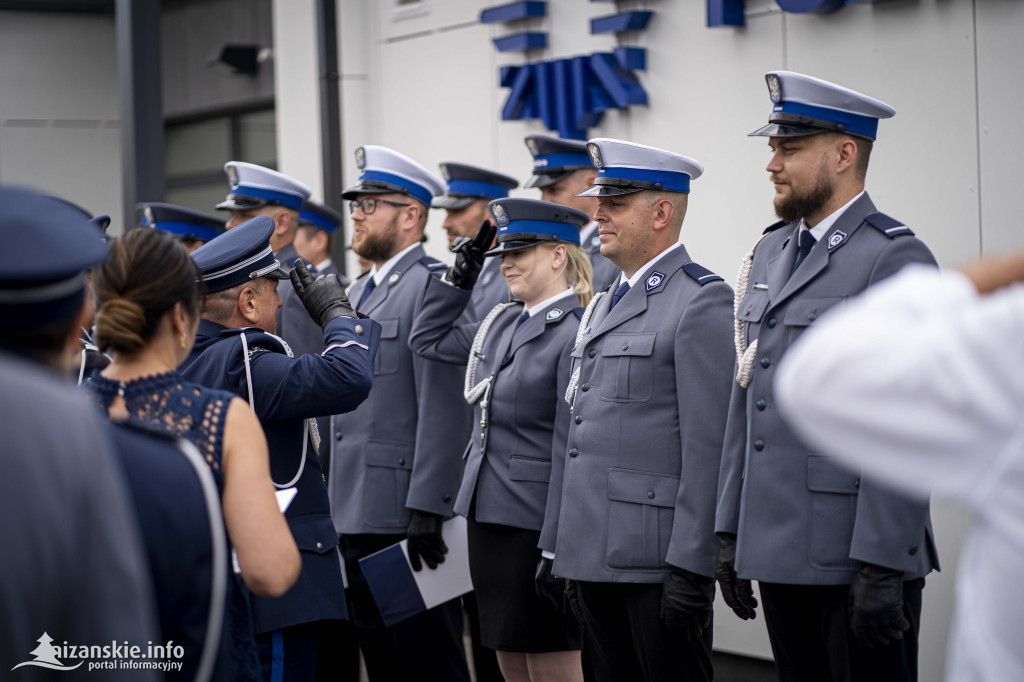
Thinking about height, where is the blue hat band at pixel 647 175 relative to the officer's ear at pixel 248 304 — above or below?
above

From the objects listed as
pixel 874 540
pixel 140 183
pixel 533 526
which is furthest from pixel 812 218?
pixel 140 183

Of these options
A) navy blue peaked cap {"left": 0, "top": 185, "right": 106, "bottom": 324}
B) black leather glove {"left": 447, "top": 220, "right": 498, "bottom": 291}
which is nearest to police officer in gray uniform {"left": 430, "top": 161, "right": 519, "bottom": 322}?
black leather glove {"left": 447, "top": 220, "right": 498, "bottom": 291}

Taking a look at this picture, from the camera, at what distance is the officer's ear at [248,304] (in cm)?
294

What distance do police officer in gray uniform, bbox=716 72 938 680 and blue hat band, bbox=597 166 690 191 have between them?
0.46 metres

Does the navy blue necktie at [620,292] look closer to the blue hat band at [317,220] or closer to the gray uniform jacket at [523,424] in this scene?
the gray uniform jacket at [523,424]

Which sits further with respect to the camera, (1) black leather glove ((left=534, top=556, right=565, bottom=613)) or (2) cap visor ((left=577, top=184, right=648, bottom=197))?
(1) black leather glove ((left=534, top=556, right=565, bottom=613))

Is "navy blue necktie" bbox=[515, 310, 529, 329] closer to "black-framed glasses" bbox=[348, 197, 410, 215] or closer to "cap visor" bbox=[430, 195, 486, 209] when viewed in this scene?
"black-framed glasses" bbox=[348, 197, 410, 215]

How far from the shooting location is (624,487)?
3.11 metres

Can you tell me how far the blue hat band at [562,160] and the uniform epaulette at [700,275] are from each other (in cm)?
169

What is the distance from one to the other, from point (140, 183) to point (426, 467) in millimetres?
4876

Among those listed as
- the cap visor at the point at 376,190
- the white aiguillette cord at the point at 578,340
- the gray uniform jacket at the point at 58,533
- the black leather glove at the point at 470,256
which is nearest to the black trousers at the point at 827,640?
the white aiguillette cord at the point at 578,340

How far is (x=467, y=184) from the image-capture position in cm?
520

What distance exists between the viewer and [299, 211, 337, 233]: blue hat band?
5.80 metres

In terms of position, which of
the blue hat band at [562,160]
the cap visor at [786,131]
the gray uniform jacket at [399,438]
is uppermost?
the blue hat band at [562,160]
